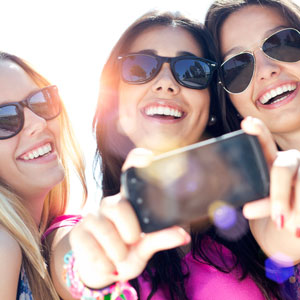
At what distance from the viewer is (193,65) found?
2.62m

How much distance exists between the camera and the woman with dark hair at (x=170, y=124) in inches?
85.5

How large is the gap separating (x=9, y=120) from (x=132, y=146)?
1.04 meters

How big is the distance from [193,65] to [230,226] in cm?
124

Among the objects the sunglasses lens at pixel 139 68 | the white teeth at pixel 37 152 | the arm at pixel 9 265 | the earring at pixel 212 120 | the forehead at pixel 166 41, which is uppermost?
the forehead at pixel 166 41

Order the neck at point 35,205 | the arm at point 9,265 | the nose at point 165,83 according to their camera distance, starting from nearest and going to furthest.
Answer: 1. the arm at point 9,265
2. the nose at point 165,83
3. the neck at point 35,205

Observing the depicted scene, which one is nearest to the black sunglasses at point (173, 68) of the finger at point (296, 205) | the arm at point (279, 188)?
the arm at point (279, 188)

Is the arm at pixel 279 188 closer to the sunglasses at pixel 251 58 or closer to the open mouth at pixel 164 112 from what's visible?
the open mouth at pixel 164 112

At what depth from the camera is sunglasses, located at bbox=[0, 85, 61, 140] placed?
2656mm

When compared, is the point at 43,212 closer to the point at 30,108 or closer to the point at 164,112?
the point at 30,108

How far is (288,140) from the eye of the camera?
282 centimetres

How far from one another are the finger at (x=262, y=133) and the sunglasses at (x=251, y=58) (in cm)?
161

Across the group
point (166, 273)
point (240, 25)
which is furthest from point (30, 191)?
point (240, 25)

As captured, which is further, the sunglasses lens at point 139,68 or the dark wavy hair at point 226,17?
the dark wavy hair at point 226,17

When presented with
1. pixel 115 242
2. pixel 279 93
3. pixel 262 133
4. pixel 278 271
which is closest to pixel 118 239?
pixel 115 242
